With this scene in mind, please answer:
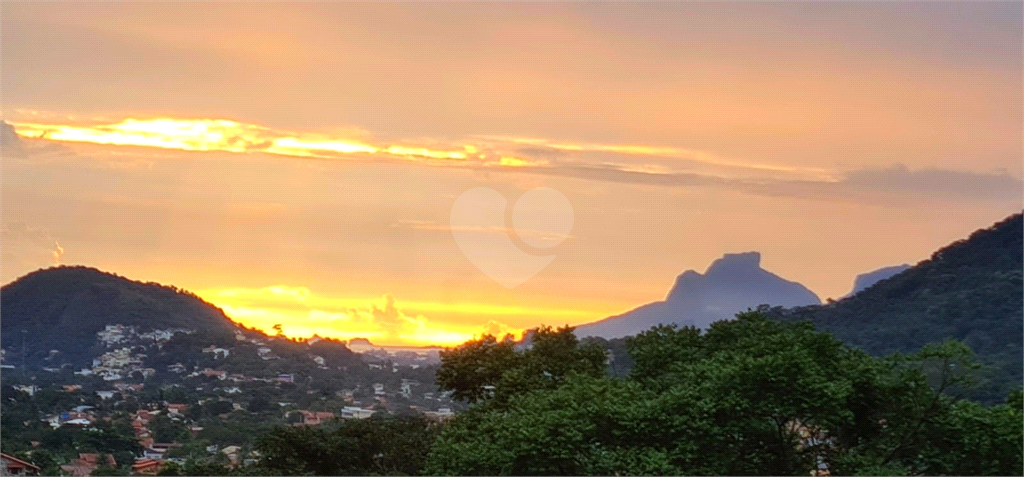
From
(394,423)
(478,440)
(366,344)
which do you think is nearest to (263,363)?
(366,344)

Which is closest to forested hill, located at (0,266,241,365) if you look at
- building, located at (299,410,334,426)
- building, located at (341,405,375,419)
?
building, located at (341,405,375,419)

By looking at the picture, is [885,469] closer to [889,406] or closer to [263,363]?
[889,406]

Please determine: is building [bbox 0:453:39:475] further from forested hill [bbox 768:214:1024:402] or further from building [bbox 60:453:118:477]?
forested hill [bbox 768:214:1024:402]

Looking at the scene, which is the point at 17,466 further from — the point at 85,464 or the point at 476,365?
the point at 476,365

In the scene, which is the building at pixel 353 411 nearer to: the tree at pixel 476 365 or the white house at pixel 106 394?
the white house at pixel 106 394

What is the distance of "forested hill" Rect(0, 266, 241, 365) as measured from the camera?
1845 inches

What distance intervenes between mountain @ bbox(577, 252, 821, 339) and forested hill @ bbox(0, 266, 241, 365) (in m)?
18.4

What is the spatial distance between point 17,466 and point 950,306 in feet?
85.8

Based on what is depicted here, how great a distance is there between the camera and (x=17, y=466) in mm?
22875

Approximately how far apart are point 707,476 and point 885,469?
2.05 m

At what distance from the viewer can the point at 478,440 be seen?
14984 mm

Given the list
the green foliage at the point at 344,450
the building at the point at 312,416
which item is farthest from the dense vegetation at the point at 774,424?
the building at the point at 312,416

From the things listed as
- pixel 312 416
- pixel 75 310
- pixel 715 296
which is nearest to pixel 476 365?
pixel 312 416

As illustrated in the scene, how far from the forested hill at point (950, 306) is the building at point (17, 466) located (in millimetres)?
20857
